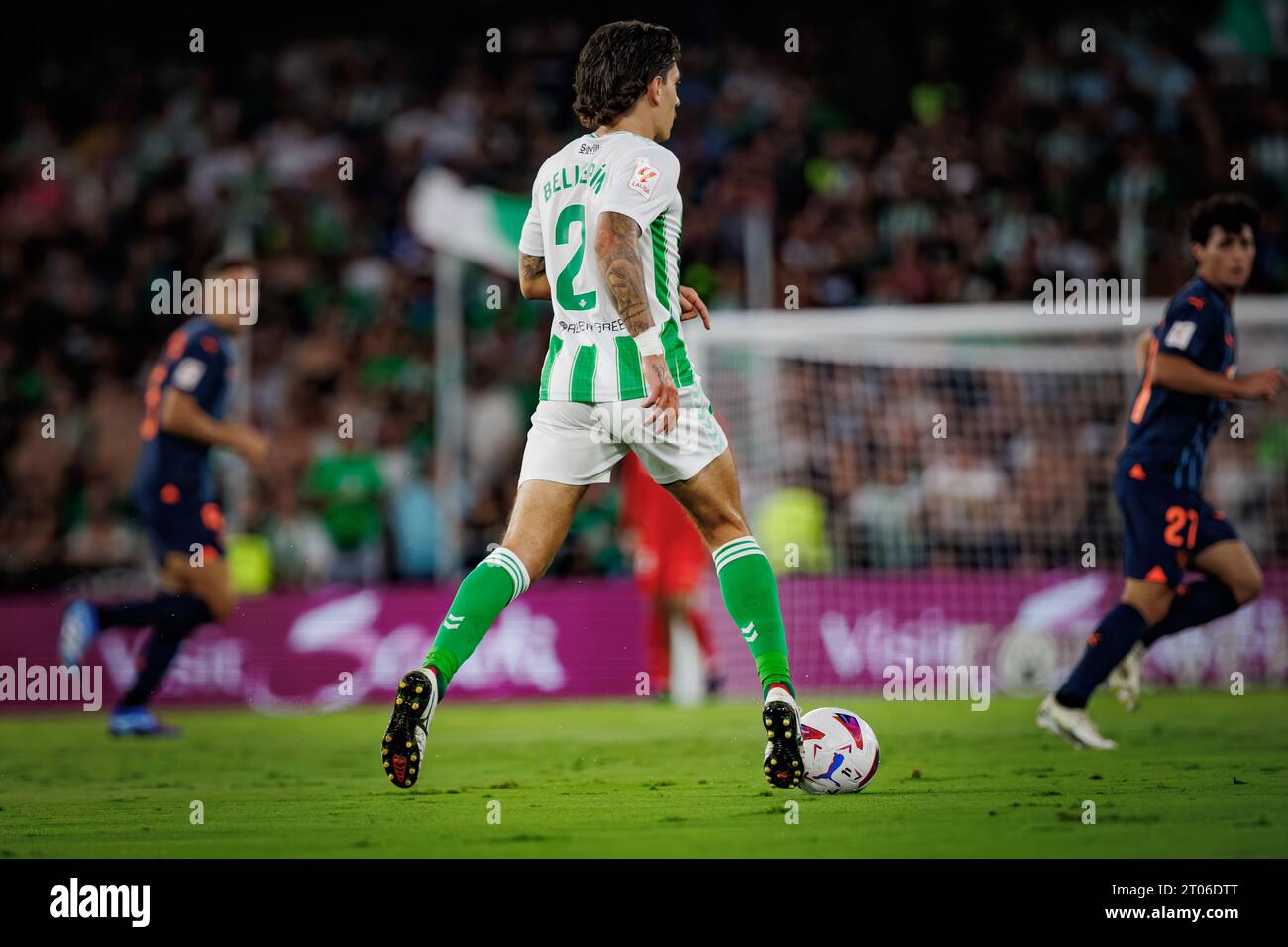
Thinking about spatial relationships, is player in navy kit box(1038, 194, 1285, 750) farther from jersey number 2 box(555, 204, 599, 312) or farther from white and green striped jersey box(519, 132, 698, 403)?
jersey number 2 box(555, 204, 599, 312)

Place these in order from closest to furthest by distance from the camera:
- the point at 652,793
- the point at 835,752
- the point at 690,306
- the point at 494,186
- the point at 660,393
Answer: the point at 660,393 → the point at 835,752 → the point at 690,306 → the point at 652,793 → the point at 494,186

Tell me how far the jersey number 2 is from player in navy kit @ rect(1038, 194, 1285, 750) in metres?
2.84

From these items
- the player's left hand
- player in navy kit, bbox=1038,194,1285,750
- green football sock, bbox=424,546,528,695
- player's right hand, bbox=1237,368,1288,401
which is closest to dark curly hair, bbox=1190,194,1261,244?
Answer: player in navy kit, bbox=1038,194,1285,750

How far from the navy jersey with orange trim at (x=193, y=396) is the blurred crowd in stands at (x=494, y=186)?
3.98 meters

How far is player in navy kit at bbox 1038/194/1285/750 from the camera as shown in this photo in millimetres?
7039

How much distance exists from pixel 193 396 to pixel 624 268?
4.47 meters

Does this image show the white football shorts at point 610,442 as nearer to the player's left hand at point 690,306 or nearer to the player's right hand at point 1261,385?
the player's left hand at point 690,306

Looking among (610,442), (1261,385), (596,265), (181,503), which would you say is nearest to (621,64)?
(596,265)

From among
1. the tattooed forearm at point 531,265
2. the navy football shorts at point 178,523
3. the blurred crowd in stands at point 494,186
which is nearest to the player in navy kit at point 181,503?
the navy football shorts at point 178,523

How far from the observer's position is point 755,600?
216 inches

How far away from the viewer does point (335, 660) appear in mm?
12625

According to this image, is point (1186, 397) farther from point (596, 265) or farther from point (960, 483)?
point (960, 483)

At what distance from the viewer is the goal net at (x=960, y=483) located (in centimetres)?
1209

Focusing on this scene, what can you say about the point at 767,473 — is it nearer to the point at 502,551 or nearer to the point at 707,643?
the point at 707,643
